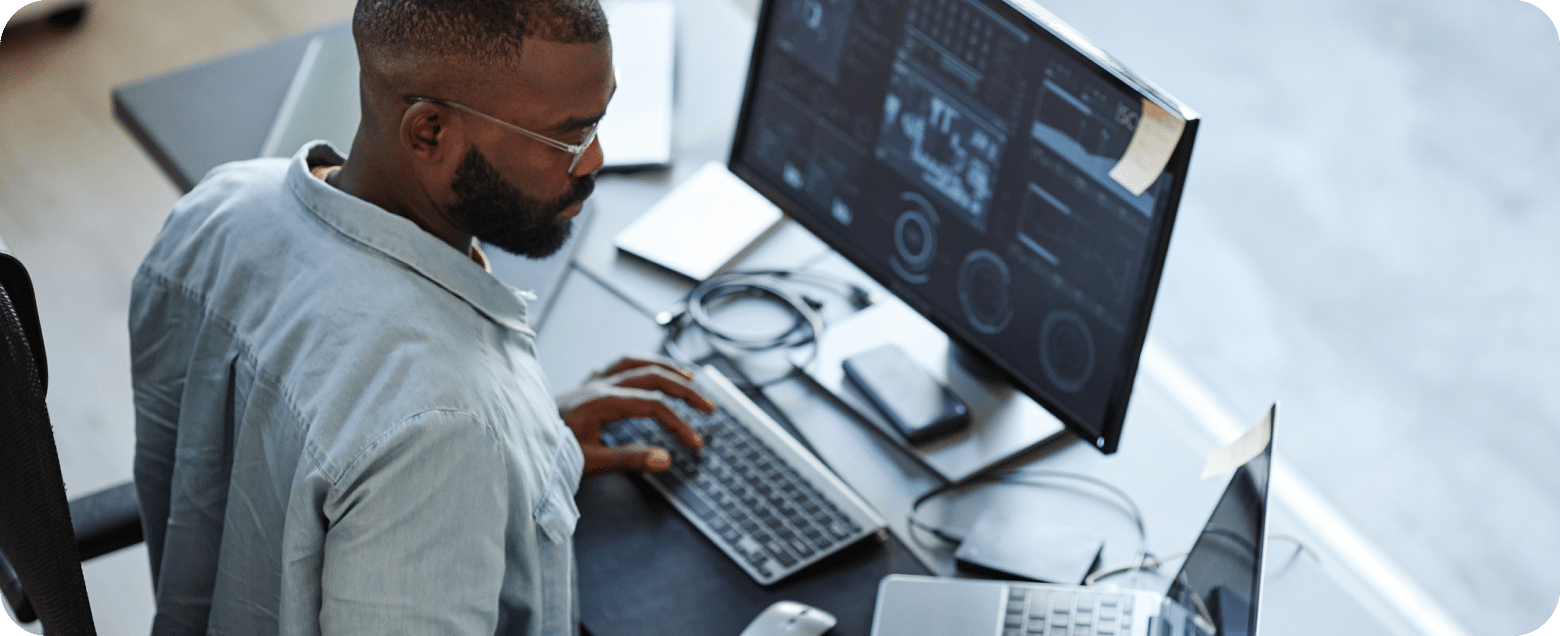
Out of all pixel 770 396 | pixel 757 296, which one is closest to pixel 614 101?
pixel 757 296

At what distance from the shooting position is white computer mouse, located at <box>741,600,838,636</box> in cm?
133

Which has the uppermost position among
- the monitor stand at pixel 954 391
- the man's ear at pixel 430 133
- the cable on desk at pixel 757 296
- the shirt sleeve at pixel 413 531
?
the man's ear at pixel 430 133

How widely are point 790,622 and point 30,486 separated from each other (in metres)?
0.64

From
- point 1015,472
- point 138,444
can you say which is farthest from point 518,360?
point 1015,472

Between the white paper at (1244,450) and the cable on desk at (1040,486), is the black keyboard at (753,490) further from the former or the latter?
the white paper at (1244,450)

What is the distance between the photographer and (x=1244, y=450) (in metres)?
A: 1.17

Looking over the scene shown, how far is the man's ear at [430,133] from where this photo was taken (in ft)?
3.93

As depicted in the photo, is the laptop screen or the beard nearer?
the laptop screen

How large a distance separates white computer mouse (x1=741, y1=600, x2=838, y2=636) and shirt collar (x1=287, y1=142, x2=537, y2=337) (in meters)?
0.36

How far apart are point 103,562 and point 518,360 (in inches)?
61.0

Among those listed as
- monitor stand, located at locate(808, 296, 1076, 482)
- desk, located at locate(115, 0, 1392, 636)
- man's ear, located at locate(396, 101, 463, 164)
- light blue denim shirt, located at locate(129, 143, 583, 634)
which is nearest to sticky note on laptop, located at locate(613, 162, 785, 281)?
desk, located at locate(115, 0, 1392, 636)

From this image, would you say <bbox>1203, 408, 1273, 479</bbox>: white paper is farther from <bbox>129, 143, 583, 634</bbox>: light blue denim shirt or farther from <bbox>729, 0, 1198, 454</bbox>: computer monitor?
<bbox>129, 143, 583, 634</bbox>: light blue denim shirt

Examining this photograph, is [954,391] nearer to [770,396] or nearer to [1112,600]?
[770,396]

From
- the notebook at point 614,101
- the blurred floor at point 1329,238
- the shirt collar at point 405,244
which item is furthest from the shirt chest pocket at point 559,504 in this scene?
the blurred floor at point 1329,238
